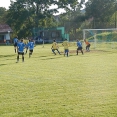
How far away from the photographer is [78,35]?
2598 inches

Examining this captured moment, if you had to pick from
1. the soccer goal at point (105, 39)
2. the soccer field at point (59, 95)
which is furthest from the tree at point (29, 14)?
the soccer field at point (59, 95)

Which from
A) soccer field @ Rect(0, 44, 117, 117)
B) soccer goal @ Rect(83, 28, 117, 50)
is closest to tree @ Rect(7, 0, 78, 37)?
soccer goal @ Rect(83, 28, 117, 50)

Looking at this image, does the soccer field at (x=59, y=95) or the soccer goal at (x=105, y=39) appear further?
the soccer goal at (x=105, y=39)

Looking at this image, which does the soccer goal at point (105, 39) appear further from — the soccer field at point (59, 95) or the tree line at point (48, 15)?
the tree line at point (48, 15)

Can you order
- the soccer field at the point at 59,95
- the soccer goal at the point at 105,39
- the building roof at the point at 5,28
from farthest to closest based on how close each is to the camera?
1. the building roof at the point at 5,28
2. the soccer goal at the point at 105,39
3. the soccer field at the point at 59,95

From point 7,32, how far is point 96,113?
53450 mm

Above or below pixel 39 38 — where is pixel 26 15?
above

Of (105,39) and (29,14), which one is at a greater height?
(29,14)

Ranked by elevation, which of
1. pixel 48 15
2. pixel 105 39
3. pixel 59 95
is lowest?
pixel 59 95

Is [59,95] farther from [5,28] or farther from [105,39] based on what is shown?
[5,28]

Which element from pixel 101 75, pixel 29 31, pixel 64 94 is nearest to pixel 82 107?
pixel 64 94

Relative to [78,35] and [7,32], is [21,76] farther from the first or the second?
[78,35]

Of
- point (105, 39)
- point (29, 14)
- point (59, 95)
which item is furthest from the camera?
point (29, 14)

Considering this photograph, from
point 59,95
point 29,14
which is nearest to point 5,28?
point 29,14
